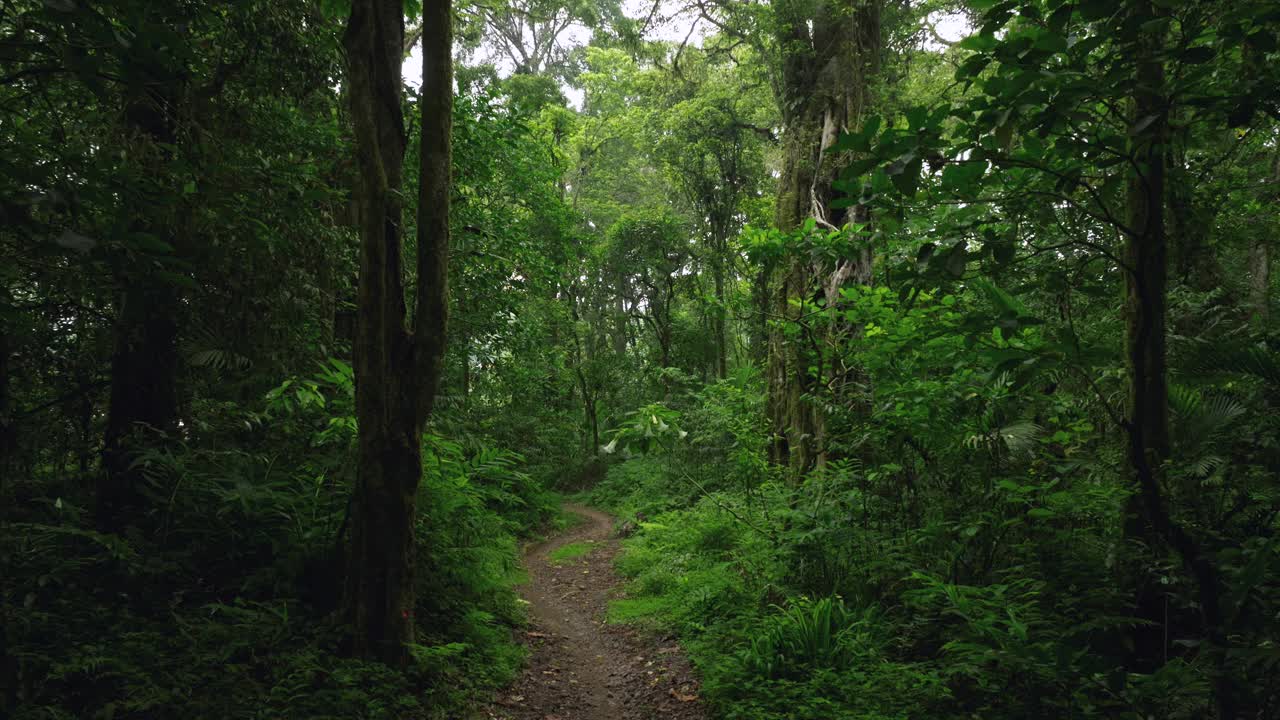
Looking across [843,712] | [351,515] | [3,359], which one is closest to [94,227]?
[3,359]

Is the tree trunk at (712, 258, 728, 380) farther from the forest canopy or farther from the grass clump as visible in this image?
the forest canopy

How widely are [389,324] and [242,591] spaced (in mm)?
2174

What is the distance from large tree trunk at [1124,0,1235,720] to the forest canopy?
0.08ft

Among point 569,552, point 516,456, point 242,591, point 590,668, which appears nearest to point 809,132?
point 516,456

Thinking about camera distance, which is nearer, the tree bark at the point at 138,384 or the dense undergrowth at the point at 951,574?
the dense undergrowth at the point at 951,574

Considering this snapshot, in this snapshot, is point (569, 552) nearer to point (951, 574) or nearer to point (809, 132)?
point (951, 574)

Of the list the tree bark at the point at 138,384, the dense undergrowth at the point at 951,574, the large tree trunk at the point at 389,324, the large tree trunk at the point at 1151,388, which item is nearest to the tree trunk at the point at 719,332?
the dense undergrowth at the point at 951,574

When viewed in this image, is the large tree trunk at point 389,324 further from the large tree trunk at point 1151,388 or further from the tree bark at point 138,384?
the large tree trunk at point 1151,388

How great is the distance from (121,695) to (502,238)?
21.3 feet

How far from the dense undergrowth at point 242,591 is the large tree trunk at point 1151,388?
424cm

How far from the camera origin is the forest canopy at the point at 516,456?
228 centimetres

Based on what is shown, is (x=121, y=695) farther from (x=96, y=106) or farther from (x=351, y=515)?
(x=96, y=106)

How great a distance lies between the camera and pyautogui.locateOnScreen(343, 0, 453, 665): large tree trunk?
4445mm

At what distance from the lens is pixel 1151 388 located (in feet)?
11.1
